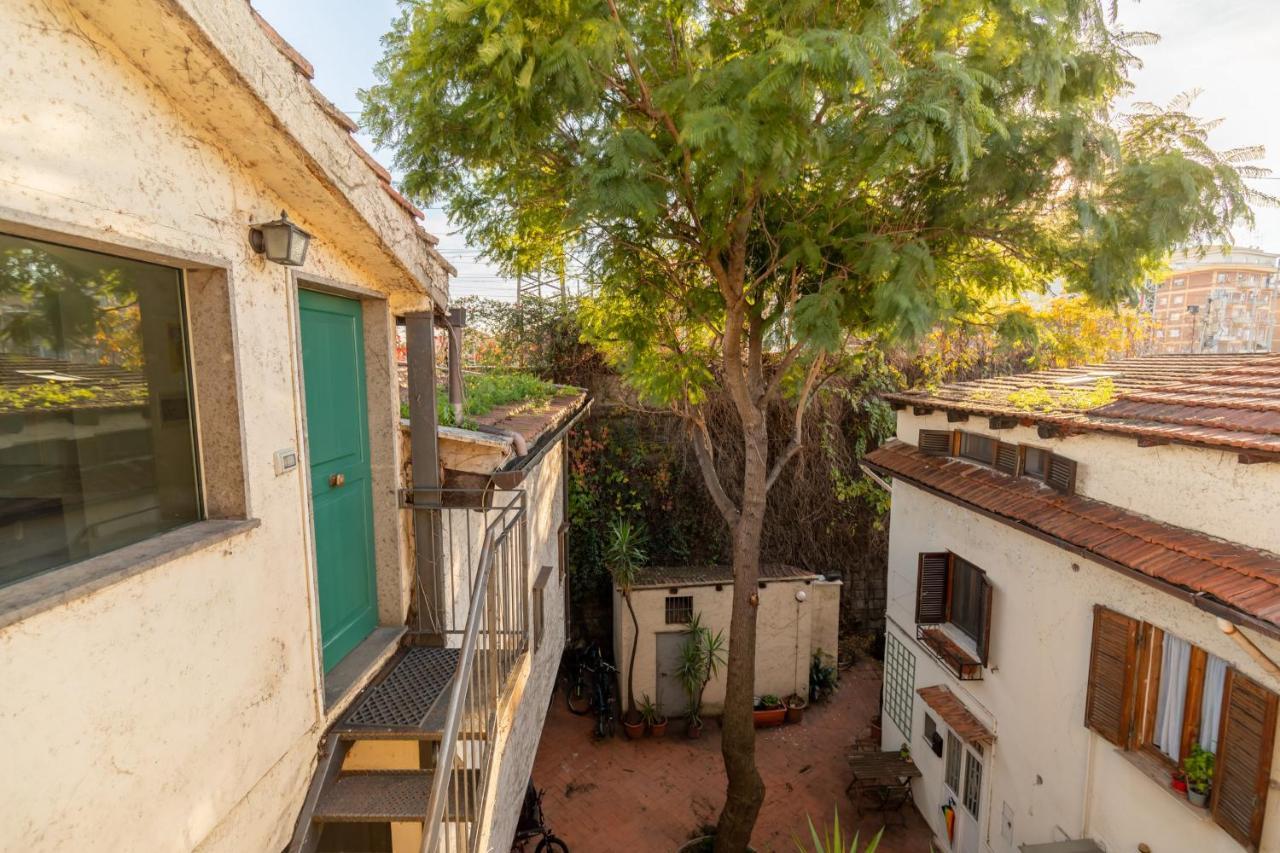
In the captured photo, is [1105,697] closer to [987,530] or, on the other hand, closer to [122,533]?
[987,530]

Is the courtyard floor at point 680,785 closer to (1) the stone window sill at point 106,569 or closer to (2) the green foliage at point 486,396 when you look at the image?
(2) the green foliage at point 486,396

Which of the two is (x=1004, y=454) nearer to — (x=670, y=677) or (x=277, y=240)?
(x=670, y=677)

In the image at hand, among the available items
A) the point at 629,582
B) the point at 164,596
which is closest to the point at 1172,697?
the point at 164,596

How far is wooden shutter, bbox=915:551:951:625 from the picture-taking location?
8.52 m

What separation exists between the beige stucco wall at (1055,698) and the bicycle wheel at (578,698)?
5.80 meters

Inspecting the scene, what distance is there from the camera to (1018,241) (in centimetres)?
694

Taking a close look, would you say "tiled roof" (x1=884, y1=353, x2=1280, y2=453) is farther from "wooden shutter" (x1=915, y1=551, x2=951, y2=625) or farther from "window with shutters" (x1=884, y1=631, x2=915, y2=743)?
"window with shutters" (x1=884, y1=631, x2=915, y2=743)

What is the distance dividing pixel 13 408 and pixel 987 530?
27.9 feet

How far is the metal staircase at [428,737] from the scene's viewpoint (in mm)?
3084

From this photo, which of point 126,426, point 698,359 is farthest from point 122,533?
point 698,359

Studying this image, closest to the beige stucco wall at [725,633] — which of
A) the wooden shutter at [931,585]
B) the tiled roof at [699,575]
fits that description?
the tiled roof at [699,575]

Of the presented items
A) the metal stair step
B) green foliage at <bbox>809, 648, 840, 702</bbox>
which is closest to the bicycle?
the metal stair step

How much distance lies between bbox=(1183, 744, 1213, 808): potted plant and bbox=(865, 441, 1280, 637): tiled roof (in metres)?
1.52

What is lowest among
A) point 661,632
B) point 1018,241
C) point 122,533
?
point 661,632
